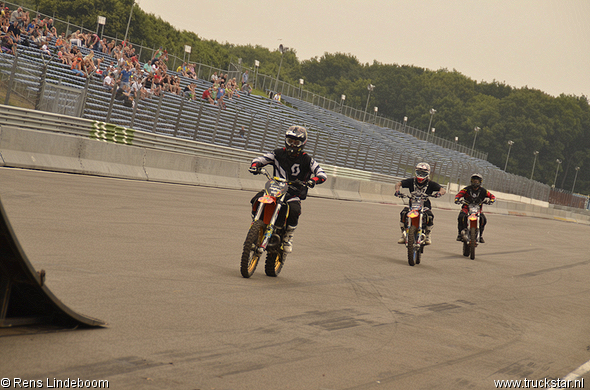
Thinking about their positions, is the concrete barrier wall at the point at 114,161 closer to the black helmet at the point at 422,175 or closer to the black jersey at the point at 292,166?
the black helmet at the point at 422,175

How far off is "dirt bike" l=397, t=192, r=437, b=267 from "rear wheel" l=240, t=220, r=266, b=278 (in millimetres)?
4667

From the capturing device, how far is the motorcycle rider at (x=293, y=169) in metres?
8.86

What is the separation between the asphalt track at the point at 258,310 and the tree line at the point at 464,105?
8859cm

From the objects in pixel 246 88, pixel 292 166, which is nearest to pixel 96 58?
pixel 246 88

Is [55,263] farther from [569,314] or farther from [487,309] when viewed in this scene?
[569,314]

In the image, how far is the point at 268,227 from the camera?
859 centimetres

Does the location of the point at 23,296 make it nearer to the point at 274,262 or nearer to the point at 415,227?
the point at 274,262

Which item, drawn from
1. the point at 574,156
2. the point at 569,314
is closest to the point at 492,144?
the point at 574,156

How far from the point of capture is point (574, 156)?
14112cm

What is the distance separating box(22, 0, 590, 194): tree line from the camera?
134375 mm

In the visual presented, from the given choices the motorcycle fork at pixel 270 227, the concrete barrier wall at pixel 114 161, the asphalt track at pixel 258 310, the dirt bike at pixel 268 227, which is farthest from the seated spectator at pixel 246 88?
the motorcycle fork at pixel 270 227

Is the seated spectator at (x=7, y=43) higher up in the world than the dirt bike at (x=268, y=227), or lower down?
higher up

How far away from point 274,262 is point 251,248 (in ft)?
2.39

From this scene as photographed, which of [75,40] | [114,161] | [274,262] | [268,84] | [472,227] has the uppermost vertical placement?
[268,84]
